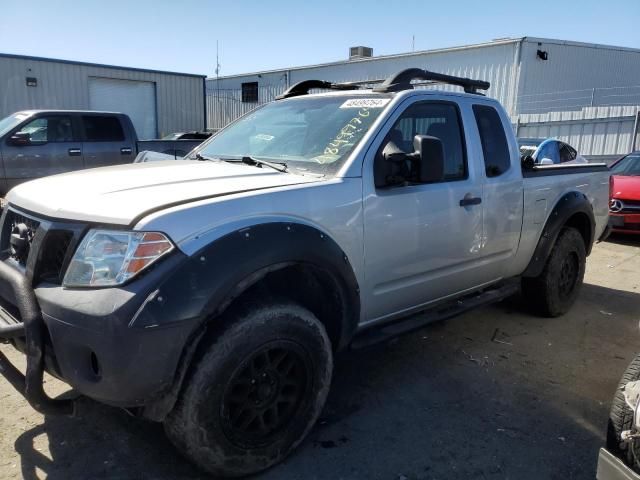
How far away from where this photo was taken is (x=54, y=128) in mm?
9945

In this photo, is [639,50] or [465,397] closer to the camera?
[465,397]

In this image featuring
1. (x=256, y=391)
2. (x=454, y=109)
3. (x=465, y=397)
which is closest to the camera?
(x=256, y=391)

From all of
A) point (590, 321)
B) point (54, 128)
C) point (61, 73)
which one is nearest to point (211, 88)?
point (61, 73)

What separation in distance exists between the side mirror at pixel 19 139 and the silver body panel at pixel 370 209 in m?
7.36

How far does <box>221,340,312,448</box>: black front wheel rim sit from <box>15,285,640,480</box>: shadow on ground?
264 millimetres

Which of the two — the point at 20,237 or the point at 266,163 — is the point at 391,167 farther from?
the point at 20,237

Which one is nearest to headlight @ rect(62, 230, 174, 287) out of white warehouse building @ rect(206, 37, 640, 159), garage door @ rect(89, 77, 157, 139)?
white warehouse building @ rect(206, 37, 640, 159)

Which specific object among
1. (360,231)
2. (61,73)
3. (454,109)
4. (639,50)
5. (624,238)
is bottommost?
(624,238)

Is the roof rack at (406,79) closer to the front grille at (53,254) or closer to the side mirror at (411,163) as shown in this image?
the side mirror at (411,163)

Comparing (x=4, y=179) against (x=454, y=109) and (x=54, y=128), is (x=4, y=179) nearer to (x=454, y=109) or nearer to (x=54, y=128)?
(x=54, y=128)

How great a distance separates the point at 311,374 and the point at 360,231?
84cm

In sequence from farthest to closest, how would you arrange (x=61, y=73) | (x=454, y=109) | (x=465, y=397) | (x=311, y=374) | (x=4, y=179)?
(x=61, y=73), (x=4, y=179), (x=454, y=109), (x=465, y=397), (x=311, y=374)

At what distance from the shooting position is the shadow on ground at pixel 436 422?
110 inches

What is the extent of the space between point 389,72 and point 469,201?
1802 cm
